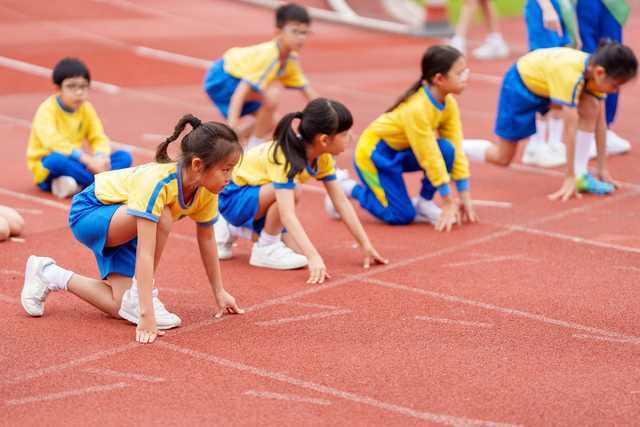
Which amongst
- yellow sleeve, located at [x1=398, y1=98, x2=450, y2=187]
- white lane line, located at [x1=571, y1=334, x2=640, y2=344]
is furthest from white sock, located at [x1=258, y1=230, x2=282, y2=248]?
white lane line, located at [x1=571, y1=334, x2=640, y2=344]

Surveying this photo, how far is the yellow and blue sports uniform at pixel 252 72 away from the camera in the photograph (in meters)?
6.47

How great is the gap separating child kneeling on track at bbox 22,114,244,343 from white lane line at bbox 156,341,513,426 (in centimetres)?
23

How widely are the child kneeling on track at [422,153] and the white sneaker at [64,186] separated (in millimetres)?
1870

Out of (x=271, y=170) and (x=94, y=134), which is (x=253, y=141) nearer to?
(x=94, y=134)

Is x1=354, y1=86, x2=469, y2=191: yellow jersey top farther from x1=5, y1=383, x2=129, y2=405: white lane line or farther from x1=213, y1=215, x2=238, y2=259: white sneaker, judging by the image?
x1=5, y1=383, x2=129, y2=405: white lane line

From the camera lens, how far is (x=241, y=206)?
175 inches

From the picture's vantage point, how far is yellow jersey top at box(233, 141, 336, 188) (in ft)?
13.9

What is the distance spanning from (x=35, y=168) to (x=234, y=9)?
9887 mm

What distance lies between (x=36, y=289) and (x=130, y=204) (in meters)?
0.70

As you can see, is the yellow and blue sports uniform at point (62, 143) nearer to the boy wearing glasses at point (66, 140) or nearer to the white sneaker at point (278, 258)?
the boy wearing glasses at point (66, 140)

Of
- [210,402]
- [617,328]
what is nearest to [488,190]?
[617,328]

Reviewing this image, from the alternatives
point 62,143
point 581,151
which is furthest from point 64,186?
point 581,151

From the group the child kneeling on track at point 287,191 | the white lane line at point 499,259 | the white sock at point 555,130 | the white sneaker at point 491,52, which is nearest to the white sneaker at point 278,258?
the child kneeling on track at point 287,191

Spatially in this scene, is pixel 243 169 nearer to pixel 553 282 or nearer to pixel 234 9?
pixel 553 282
